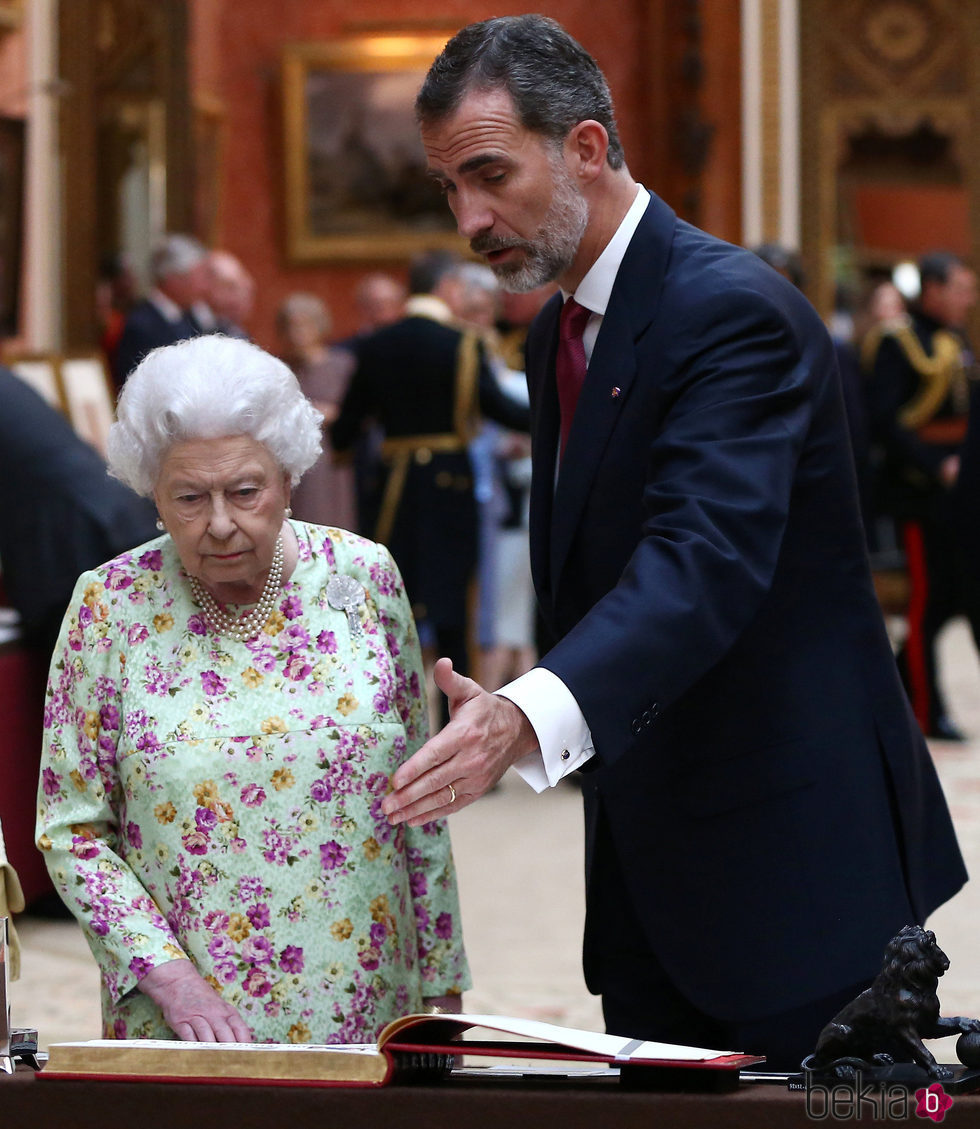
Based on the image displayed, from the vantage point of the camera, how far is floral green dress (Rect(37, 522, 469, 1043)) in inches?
85.3

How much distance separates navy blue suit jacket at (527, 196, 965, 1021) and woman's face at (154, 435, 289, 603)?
1.17 ft

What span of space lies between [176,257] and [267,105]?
7551mm

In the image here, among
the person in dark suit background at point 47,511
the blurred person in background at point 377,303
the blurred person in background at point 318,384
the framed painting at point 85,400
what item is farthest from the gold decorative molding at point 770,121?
the person in dark suit background at point 47,511

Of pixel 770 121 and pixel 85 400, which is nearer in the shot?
pixel 85 400

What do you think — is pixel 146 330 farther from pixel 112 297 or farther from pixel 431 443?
pixel 112 297

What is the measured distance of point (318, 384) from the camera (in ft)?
31.8

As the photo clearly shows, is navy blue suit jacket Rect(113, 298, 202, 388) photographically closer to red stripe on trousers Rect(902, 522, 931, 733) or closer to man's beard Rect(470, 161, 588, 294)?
red stripe on trousers Rect(902, 522, 931, 733)

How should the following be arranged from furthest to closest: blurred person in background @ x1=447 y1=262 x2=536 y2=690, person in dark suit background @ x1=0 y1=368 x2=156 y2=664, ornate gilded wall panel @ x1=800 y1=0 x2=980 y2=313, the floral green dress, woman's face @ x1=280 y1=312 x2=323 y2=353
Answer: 1. ornate gilded wall panel @ x1=800 y1=0 x2=980 y2=313
2. woman's face @ x1=280 y1=312 x2=323 y2=353
3. blurred person in background @ x1=447 y1=262 x2=536 y2=690
4. person in dark suit background @ x1=0 y1=368 x2=156 y2=664
5. the floral green dress

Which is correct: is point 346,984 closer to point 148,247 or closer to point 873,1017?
point 873,1017

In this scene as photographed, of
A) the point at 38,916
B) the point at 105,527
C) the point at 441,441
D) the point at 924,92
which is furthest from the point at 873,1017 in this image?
the point at 924,92

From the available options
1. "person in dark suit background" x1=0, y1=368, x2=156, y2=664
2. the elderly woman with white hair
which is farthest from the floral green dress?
"person in dark suit background" x1=0, y1=368, x2=156, y2=664

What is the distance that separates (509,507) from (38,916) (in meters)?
3.03

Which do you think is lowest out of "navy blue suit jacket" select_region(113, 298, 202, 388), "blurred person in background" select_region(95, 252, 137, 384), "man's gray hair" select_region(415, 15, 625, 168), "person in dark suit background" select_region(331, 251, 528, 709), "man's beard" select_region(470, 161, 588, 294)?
"man's beard" select_region(470, 161, 588, 294)

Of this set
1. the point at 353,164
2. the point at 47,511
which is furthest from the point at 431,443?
the point at 353,164
